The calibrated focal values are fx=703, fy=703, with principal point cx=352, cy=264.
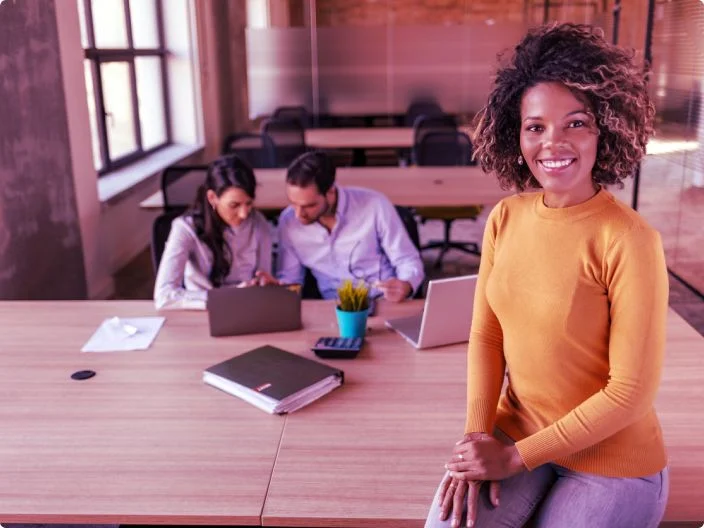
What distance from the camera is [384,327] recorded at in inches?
86.9

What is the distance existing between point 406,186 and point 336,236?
184 cm

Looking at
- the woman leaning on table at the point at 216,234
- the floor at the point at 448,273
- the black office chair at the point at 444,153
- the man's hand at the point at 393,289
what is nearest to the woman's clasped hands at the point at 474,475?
the man's hand at the point at 393,289

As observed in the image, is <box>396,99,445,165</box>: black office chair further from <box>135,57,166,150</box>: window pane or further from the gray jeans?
the gray jeans

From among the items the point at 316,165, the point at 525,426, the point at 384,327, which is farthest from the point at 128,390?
the point at 316,165

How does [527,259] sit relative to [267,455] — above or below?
above

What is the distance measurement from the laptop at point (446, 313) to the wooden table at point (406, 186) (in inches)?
73.4

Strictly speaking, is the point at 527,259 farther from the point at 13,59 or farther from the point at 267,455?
the point at 13,59

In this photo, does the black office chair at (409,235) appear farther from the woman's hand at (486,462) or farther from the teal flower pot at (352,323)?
the woman's hand at (486,462)

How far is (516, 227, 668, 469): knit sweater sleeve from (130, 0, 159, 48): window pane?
629cm

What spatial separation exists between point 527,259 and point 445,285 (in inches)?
23.6

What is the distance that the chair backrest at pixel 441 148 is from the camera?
555cm

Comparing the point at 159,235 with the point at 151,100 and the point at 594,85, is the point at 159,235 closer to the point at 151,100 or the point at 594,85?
the point at 594,85

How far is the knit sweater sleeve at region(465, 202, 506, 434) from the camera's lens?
144cm

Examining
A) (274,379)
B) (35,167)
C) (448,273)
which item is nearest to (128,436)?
(274,379)
